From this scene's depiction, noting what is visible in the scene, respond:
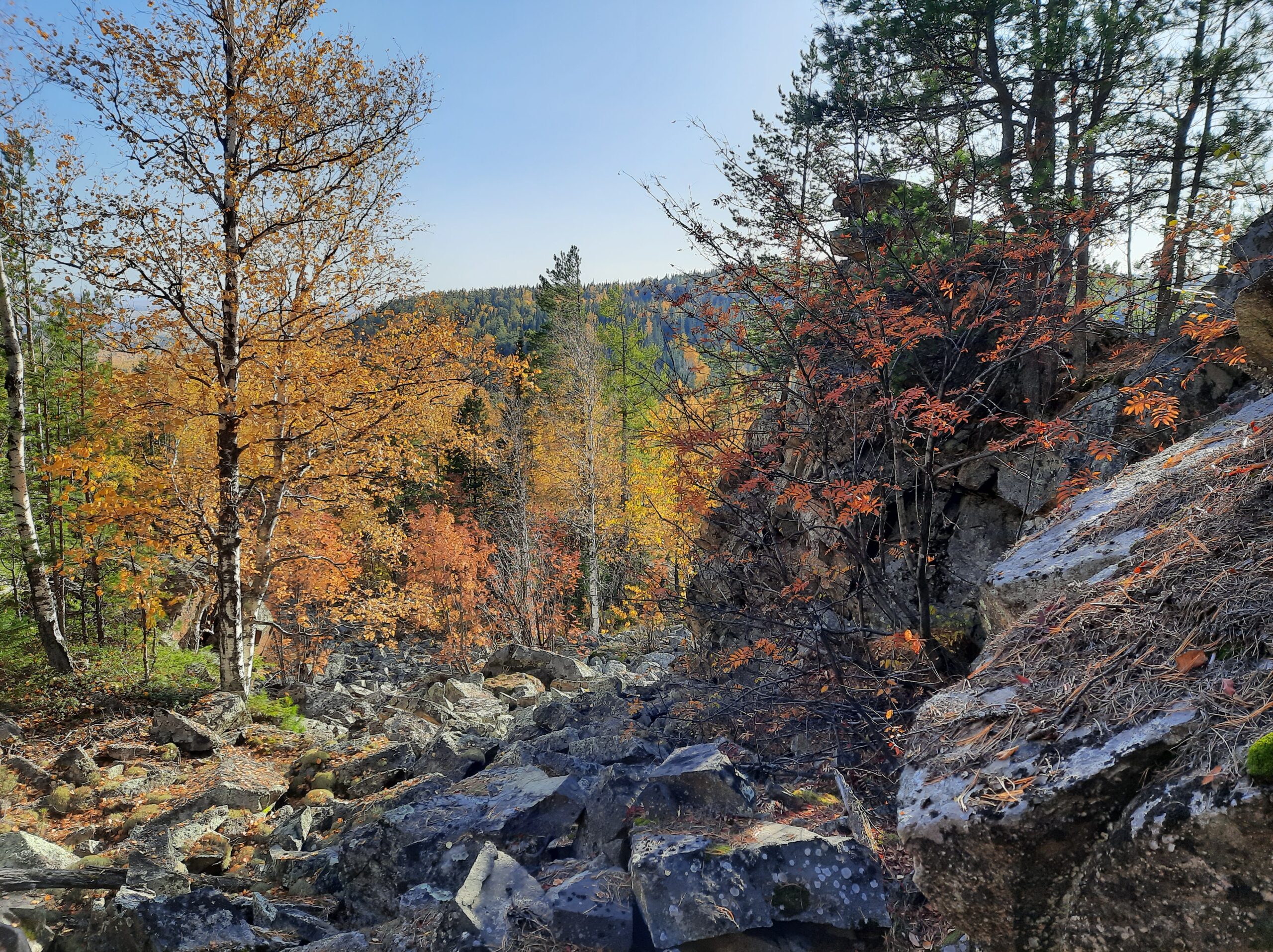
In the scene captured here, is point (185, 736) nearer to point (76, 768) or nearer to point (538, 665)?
point (76, 768)

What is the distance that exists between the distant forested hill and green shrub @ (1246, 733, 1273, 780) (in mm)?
3960

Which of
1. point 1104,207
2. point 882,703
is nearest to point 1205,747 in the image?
point 882,703

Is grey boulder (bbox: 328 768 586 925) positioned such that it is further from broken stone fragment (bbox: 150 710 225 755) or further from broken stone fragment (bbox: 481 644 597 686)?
broken stone fragment (bbox: 481 644 597 686)

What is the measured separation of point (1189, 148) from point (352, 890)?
37.7ft

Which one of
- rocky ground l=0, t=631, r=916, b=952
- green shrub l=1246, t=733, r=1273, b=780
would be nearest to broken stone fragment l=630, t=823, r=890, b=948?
rocky ground l=0, t=631, r=916, b=952

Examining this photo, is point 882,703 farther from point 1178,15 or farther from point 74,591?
point 74,591

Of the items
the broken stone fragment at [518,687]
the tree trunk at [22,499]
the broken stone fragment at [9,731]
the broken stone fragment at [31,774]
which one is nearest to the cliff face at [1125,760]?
the broken stone fragment at [31,774]

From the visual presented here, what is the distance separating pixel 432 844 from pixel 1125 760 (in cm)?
401

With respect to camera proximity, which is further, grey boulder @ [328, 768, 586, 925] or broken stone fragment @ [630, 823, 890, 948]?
grey boulder @ [328, 768, 586, 925]

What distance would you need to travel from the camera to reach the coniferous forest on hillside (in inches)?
79.1

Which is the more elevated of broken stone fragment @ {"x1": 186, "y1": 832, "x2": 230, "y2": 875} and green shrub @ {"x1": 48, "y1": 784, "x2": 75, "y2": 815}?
broken stone fragment @ {"x1": 186, "y1": 832, "x2": 230, "y2": 875}

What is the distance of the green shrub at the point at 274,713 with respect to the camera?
932 centimetres

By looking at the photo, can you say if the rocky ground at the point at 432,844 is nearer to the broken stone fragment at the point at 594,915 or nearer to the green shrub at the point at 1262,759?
the broken stone fragment at the point at 594,915

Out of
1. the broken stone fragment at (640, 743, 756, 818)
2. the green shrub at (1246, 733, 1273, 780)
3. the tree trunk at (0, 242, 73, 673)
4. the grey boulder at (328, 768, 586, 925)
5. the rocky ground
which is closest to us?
the green shrub at (1246, 733, 1273, 780)
